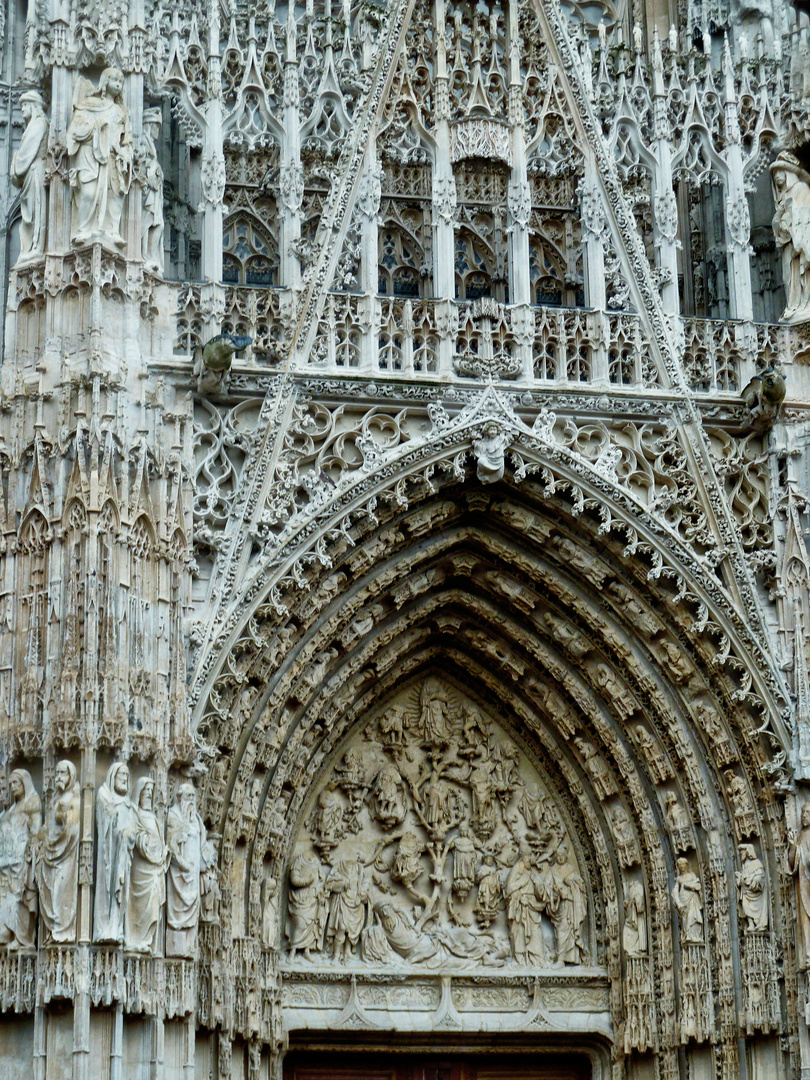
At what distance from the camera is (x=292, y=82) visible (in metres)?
14.7

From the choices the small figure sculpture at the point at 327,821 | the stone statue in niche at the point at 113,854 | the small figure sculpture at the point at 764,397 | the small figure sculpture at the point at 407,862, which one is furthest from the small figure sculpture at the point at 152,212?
the small figure sculpture at the point at 407,862

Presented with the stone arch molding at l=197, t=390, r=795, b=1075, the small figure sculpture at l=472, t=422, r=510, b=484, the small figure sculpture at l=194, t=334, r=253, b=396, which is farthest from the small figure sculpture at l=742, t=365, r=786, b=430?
the small figure sculpture at l=194, t=334, r=253, b=396

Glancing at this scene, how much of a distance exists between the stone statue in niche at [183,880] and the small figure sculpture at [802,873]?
13.7ft

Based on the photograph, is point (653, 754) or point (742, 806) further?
point (653, 754)

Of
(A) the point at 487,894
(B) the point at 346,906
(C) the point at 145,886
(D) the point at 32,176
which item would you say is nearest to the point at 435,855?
(A) the point at 487,894

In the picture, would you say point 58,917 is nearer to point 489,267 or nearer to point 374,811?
point 374,811

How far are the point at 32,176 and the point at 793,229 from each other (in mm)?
5759

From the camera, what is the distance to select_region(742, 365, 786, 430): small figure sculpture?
1425 cm

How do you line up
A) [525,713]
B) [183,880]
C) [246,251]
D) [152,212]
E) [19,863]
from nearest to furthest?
[19,863] < [183,880] < [152,212] < [525,713] < [246,251]

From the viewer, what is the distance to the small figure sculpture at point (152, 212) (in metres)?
13.9

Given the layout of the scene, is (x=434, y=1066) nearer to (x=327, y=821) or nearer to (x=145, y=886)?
(x=327, y=821)

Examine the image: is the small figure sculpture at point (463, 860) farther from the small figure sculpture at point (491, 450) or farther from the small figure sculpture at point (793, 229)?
the small figure sculpture at point (793, 229)

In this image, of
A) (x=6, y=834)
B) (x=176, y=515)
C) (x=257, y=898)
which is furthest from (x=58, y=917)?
(x=176, y=515)

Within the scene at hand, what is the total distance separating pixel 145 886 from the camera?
1234 cm
